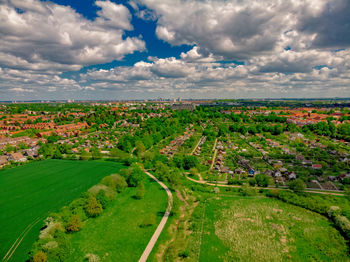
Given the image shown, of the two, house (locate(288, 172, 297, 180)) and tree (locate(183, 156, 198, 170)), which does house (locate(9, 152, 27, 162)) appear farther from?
house (locate(288, 172, 297, 180))

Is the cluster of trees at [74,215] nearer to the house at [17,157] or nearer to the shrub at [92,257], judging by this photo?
the shrub at [92,257]

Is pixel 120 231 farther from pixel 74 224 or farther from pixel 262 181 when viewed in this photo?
pixel 262 181

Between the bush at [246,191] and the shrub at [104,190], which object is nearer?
the shrub at [104,190]

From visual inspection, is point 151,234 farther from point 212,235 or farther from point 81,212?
point 81,212

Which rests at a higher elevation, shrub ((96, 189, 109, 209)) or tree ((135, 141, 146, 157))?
tree ((135, 141, 146, 157))

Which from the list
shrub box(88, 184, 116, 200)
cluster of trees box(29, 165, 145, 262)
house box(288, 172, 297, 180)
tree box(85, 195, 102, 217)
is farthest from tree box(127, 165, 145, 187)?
house box(288, 172, 297, 180)

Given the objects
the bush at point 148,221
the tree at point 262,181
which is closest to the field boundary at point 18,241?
the bush at point 148,221
